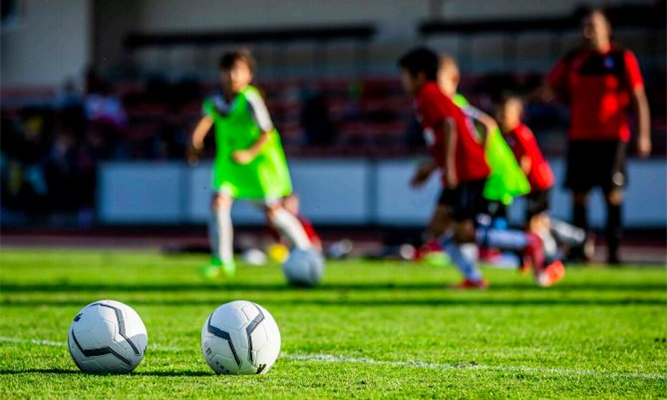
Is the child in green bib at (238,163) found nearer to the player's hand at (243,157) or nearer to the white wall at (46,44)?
the player's hand at (243,157)

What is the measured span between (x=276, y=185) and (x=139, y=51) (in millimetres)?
19949

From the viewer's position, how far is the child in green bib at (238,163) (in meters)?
11.5

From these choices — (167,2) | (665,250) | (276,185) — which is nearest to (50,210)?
(167,2)

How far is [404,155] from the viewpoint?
23.4m

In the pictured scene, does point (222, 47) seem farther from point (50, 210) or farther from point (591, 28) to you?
point (591, 28)

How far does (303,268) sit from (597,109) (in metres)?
3.68

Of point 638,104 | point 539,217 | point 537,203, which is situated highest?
point 638,104

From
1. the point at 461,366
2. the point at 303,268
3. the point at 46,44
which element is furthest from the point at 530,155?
the point at 46,44

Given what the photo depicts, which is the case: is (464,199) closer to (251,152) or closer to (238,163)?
(251,152)

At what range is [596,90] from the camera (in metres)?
12.1

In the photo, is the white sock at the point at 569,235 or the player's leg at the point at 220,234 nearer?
the player's leg at the point at 220,234

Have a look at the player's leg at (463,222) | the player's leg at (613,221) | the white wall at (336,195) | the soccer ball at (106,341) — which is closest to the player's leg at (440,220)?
the player's leg at (463,222)

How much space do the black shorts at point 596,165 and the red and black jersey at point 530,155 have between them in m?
0.29

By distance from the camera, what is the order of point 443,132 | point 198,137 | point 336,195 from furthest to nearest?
point 336,195 < point 198,137 < point 443,132
